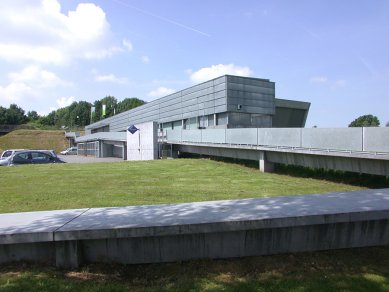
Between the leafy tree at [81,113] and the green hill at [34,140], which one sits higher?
the leafy tree at [81,113]

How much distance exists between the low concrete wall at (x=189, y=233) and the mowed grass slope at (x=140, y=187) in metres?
4.78

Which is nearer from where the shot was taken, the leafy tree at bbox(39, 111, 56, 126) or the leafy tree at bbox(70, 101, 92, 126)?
the leafy tree at bbox(39, 111, 56, 126)

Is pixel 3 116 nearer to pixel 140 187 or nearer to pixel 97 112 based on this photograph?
pixel 97 112

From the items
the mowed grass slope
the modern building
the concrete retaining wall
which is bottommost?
Result: the mowed grass slope

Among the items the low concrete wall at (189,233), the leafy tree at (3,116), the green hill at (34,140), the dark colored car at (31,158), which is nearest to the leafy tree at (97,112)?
the leafy tree at (3,116)

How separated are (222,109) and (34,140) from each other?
81.1 metres

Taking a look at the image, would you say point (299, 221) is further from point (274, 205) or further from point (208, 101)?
point (208, 101)

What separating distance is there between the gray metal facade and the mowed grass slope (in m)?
25.6

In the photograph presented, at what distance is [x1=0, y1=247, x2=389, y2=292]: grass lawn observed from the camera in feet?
13.3

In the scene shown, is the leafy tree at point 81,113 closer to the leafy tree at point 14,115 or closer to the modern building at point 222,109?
the leafy tree at point 14,115

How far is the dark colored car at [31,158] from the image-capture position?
26125 mm

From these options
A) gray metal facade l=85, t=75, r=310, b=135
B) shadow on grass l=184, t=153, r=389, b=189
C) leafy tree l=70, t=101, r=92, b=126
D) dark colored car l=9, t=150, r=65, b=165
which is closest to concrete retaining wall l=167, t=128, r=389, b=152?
shadow on grass l=184, t=153, r=389, b=189

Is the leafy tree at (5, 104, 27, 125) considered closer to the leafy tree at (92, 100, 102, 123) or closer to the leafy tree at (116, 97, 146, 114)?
the leafy tree at (92, 100, 102, 123)

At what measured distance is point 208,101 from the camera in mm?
49438
